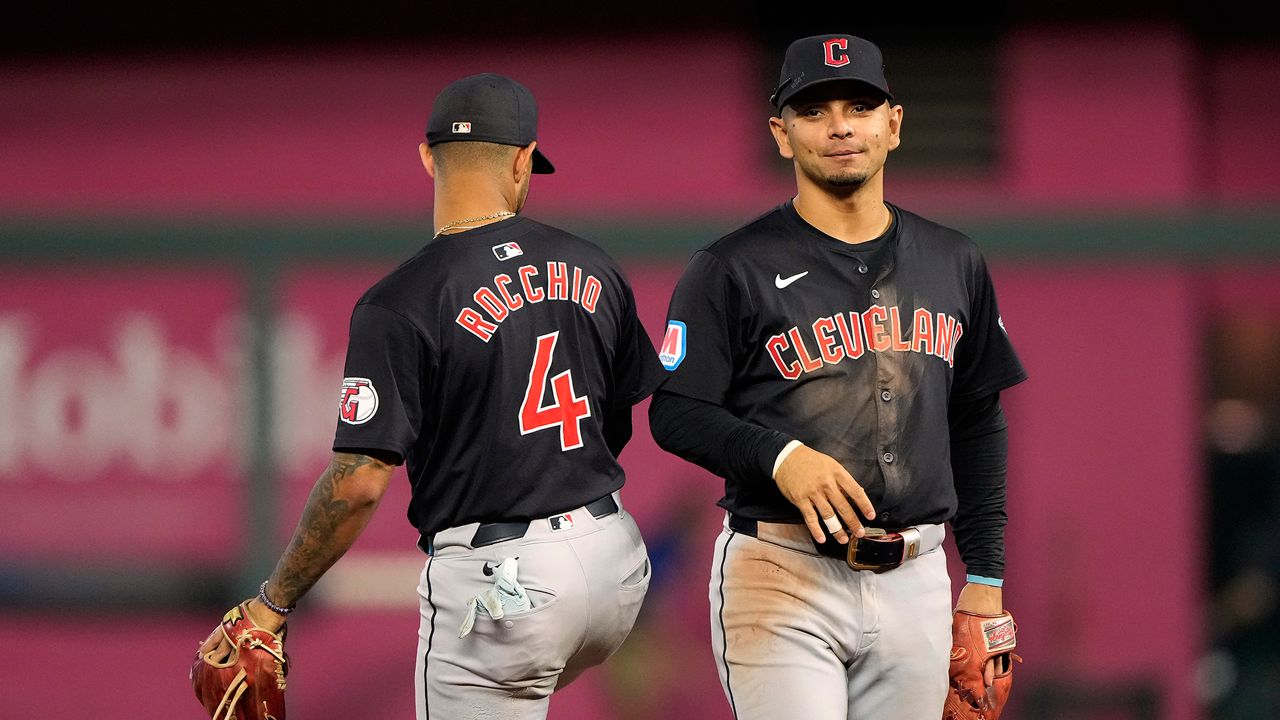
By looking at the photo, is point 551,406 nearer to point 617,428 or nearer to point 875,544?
point 617,428

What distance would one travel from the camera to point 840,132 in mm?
2479

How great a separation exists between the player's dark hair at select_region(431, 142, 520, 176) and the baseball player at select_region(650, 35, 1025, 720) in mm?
387

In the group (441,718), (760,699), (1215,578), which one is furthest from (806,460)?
(1215,578)

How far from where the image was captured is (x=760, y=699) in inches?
95.7

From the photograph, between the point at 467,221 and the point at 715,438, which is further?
the point at 467,221

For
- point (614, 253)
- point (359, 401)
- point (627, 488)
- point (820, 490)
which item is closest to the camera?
point (820, 490)

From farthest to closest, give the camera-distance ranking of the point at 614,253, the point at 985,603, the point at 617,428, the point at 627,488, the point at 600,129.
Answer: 1. the point at 600,129
2. the point at 627,488
3. the point at 614,253
4. the point at 617,428
5. the point at 985,603

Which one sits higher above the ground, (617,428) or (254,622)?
(617,428)

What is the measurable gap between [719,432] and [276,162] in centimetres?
355

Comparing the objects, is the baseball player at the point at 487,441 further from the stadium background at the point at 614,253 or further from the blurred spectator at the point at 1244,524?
the blurred spectator at the point at 1244,524

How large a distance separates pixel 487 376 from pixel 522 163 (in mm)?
403

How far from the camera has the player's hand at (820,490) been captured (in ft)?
7.52

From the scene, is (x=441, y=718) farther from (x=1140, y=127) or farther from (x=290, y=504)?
(x=1140, y=127)

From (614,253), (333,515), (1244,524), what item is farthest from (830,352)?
(1244,524)
